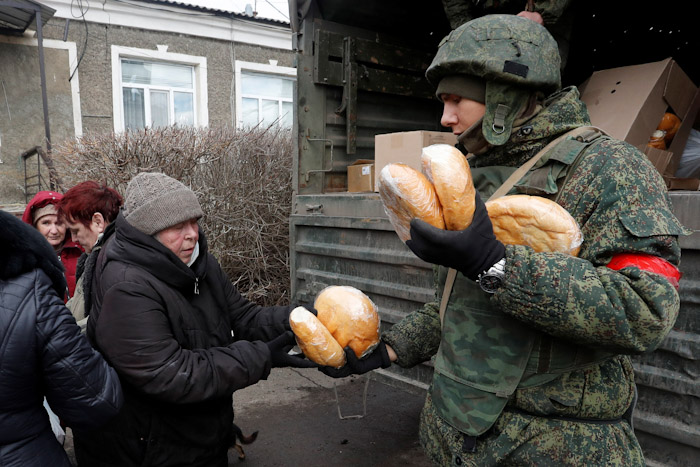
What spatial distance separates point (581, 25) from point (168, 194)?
14.2 feet

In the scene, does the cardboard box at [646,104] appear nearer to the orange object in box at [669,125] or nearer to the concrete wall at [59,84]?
the orange object in box at [669,125]

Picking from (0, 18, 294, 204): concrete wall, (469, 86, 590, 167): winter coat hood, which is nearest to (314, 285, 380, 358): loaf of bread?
(469, 86, 590, 167): winter coat hood

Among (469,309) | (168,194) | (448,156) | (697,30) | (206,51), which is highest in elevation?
(206,51)

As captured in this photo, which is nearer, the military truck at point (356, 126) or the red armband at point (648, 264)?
the red armband at point (648, 264)

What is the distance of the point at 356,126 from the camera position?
4074 mm

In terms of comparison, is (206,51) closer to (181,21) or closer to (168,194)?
(181,21)

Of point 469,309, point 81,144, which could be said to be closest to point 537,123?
point 469,309

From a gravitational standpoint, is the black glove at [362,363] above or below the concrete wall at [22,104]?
below

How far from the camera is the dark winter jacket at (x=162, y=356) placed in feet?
5.58

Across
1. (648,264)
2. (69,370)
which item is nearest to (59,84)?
(69,370)

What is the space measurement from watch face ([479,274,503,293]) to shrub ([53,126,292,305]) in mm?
4706

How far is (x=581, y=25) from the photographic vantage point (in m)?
4.62

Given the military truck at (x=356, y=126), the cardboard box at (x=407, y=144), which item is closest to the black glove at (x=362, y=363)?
the military truck at (x=356, y=126)

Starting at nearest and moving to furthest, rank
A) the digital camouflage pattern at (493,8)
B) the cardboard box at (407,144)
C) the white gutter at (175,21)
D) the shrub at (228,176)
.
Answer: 1. the cardboard box at (407,144)
2. the digital camouflage pattern at (493,8)
3. the shrub at (228,176)
4. the white gutter at (175,21)
